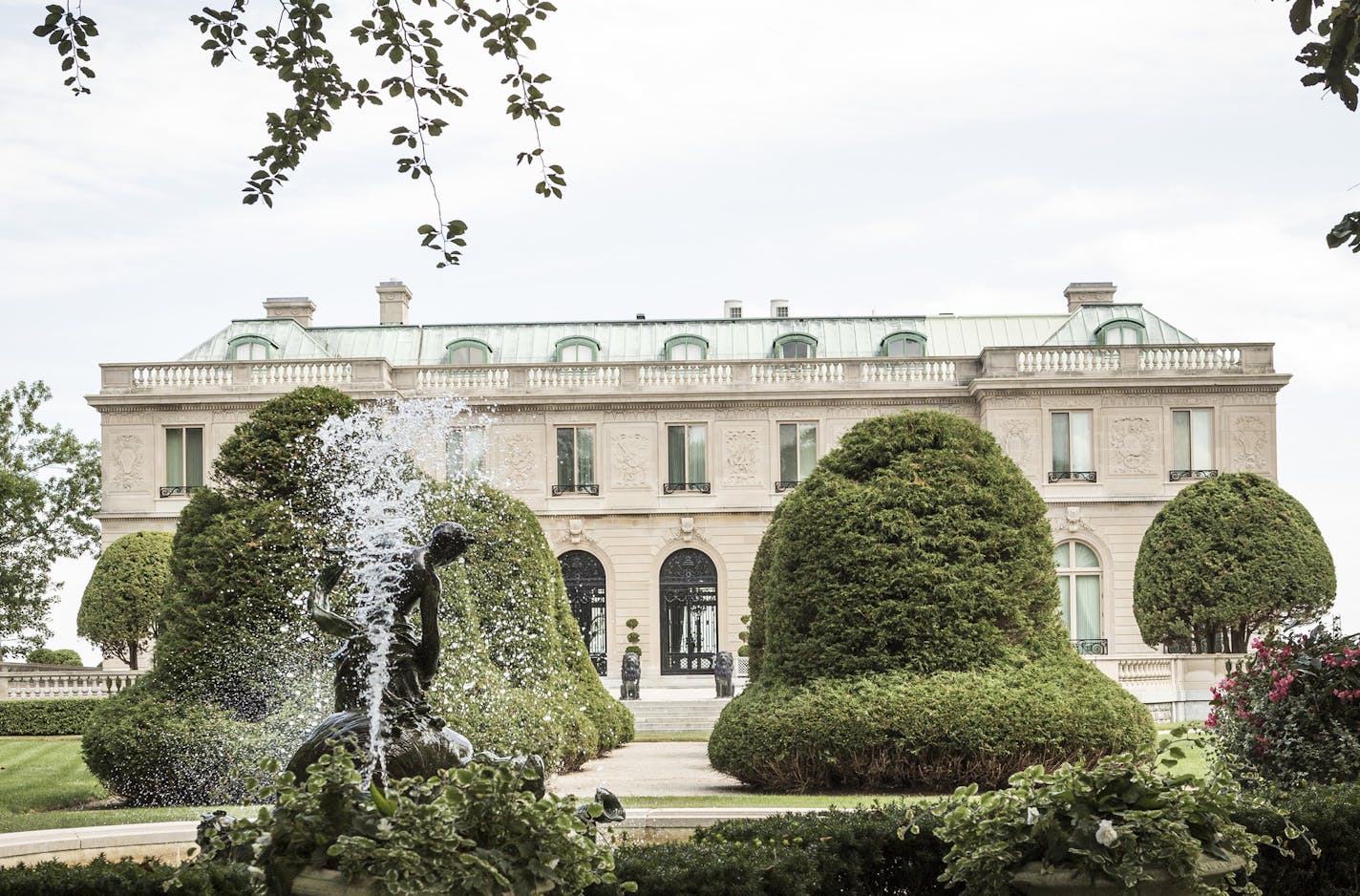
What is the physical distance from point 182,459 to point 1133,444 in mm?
25378

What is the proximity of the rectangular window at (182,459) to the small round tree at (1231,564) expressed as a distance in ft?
80.2

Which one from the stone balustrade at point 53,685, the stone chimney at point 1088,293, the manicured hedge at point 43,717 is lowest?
the manicured hedge at point 43,717

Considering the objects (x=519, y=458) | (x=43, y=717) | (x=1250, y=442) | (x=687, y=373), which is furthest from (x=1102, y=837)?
(x=1250, y=442)

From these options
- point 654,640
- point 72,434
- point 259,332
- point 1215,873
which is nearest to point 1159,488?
point 654,640

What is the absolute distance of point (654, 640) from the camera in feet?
126

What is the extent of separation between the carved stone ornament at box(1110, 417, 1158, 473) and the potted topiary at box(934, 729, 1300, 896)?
109 feet

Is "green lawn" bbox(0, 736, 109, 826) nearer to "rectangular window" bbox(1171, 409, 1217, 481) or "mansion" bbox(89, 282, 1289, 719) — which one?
"mansion" bbox(89, 282, 1289, 719)

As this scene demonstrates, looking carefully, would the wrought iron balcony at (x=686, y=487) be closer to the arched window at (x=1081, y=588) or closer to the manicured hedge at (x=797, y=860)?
the arched window at (x=1081, y=588)

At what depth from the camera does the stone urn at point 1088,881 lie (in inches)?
219

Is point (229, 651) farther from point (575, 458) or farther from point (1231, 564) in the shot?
point (575, 458)

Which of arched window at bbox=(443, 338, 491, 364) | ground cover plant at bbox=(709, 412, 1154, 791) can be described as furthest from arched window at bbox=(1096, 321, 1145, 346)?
ground cover plant at bbox=(709, 412, 1154, 791)

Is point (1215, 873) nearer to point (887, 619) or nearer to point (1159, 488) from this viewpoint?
point (887, 619)

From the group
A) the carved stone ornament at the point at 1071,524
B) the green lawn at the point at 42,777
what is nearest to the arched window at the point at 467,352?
the carved stone ornament at the point at 1071,524

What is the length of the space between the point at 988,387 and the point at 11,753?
25095 mm
